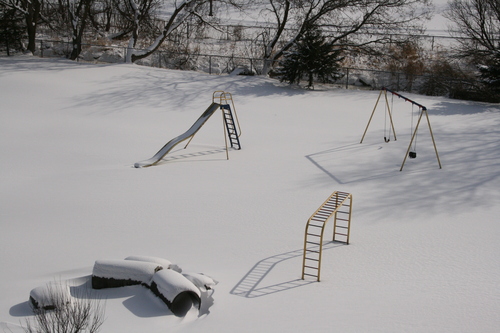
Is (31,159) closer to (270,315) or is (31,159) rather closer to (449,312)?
(270,315)

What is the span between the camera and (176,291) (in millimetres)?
6695

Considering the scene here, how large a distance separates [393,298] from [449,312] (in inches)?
28.1

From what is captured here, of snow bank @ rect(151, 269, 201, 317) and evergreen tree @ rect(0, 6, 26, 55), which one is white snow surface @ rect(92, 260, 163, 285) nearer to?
snow bank @ rect(151, 269, 201, 317)

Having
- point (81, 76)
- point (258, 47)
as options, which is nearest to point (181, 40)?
point (258, 47)

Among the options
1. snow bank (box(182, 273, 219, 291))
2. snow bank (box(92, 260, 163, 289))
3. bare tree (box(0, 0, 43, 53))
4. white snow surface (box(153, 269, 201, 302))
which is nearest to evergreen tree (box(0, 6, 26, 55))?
bare tree (box(0, 0, 43, 53))

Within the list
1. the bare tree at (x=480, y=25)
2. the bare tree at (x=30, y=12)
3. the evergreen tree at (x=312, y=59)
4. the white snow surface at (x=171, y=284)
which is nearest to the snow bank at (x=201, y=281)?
the white snow surface at (x=171, y=284)

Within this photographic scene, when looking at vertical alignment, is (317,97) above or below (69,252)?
above

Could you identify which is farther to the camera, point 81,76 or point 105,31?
point 105,31

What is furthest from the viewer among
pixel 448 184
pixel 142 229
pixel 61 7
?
pixel 61 7

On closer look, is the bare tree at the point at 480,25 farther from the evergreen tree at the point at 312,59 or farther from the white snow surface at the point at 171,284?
the white snow surface at the point at 171,284

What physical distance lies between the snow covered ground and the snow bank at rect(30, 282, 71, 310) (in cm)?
24

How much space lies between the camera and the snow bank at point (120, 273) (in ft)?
23.7

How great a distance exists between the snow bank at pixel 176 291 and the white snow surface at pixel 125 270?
21cm

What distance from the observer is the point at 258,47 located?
29734mm
